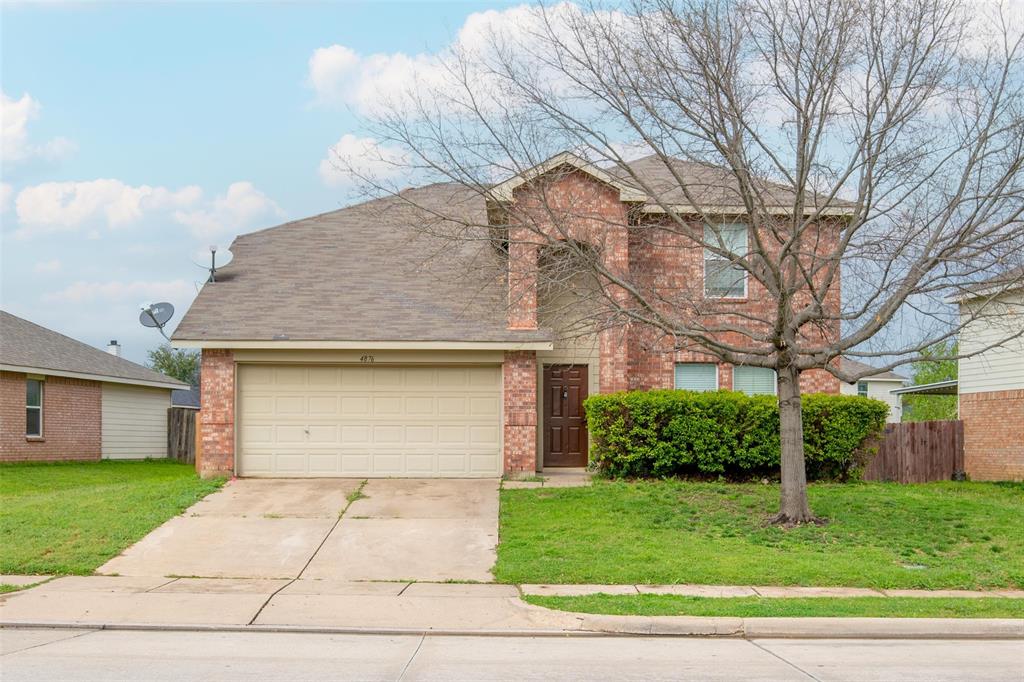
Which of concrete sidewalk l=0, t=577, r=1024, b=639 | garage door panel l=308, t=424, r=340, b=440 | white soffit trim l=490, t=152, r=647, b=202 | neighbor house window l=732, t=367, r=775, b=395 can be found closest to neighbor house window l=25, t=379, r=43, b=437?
garage door panel l=308, t=424, r=340, b=440

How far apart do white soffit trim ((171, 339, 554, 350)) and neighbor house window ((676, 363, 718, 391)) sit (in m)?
3.57

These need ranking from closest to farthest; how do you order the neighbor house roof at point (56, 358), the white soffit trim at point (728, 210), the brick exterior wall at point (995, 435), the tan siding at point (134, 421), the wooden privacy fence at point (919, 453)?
the white soffit trim at point (728, 210) < the wooden privacy fence at point (919, 453) < the brick exterior wall at point (995, 435) < the neighbor house roof at point (56, 358) < the tan siding at point (134, 421)

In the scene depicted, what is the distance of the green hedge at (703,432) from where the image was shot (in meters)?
18.4

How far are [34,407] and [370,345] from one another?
43.8ft

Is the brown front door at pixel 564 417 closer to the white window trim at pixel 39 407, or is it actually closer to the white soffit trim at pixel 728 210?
the white soffit trim at pixel 728 210

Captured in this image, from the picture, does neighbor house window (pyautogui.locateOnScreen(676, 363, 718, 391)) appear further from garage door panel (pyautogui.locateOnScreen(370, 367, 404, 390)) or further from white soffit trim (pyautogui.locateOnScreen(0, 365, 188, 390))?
white soffit trim (pyautogui.locateOnScreen(0, 365, 188, 390))

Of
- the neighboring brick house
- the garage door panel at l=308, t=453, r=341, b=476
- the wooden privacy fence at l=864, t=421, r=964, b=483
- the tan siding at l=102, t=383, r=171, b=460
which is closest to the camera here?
the neighboring brick house

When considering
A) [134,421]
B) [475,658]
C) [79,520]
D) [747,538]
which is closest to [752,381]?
[747,538]

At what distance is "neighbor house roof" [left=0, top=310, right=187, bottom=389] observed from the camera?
26375 millimetres

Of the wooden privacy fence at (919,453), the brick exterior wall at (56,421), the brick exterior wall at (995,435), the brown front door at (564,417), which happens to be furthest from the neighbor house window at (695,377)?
the brick exterior wall at (56,421)

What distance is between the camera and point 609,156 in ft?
48.1

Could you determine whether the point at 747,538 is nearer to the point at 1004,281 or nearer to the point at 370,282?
the point at 1004,281

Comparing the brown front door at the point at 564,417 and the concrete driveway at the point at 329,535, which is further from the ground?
A: the brown front door at the point at 564,417

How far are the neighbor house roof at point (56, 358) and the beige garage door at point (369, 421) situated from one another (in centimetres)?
1011
